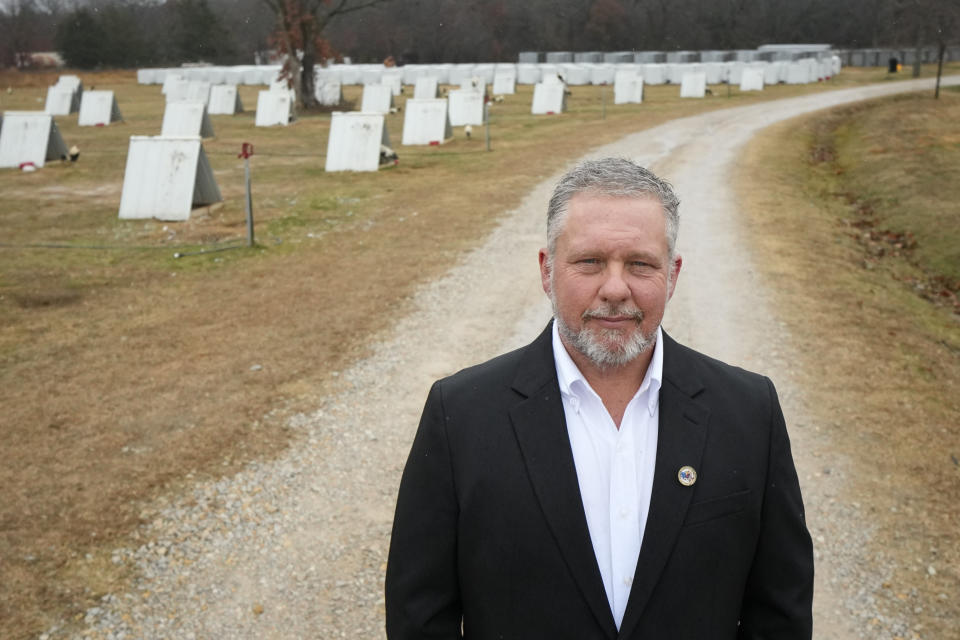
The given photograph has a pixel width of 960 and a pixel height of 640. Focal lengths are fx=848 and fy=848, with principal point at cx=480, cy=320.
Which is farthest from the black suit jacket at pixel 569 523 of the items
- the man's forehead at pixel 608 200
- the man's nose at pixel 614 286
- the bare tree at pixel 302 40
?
the bare tree at pixel 302 40

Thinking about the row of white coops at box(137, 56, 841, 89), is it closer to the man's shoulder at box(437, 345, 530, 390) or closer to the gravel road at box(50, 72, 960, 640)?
the gravel road at box(50, 72, 960, 640)

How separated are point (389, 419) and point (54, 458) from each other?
8.55ft

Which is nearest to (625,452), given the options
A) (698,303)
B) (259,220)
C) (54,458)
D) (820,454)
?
(820,454)

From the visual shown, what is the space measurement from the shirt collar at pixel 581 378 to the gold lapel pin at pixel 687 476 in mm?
184

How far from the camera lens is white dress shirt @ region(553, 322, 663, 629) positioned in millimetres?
2125

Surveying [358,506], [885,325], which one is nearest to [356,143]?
[885,325]

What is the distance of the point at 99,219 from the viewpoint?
1645 cm

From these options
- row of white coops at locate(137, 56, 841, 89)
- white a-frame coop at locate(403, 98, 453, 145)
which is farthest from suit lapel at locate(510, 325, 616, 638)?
row of white coops at locate(137, 56, 841, 89)

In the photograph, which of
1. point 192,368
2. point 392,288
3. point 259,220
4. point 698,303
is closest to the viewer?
point 192,368

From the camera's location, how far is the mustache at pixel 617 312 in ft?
7.03

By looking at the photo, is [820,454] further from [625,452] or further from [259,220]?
[259,220]

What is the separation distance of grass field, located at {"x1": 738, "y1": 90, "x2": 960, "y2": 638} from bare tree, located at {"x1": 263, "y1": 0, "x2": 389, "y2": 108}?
74.9ft

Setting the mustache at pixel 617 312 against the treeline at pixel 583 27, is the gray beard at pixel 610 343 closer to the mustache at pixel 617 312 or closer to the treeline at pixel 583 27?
the mustache at pixel 617 312

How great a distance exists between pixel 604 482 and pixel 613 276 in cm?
53
